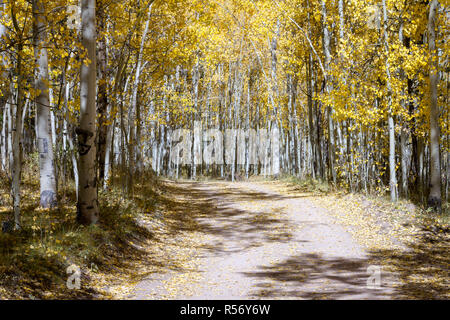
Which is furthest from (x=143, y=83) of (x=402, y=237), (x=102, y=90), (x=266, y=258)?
(x=402, y=237)

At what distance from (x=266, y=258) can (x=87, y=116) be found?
4.52 m

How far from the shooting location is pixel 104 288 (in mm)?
6137

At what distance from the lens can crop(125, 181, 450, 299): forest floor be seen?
6.30 metres

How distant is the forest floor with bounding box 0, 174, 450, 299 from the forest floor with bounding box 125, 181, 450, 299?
2 cm

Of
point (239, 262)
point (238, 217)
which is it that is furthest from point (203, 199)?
point (239, 262)

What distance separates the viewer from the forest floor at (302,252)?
6.30 meters

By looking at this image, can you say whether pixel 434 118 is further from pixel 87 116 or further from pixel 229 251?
pixel 87 116

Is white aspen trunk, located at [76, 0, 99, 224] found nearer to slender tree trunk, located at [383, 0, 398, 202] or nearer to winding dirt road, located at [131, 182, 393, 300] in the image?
winding dirt road, located at [131, 182, 393, 300]

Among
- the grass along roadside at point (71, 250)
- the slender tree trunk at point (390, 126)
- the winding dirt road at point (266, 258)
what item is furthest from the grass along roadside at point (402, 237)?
the grass along roadside at point (71, 250)

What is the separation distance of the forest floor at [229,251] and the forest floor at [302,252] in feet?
→ 0.07

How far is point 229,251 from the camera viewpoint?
8906mm

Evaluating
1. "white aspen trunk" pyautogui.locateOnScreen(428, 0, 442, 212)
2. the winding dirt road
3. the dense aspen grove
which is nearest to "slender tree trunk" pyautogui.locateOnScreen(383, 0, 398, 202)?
the dense aspen grove
